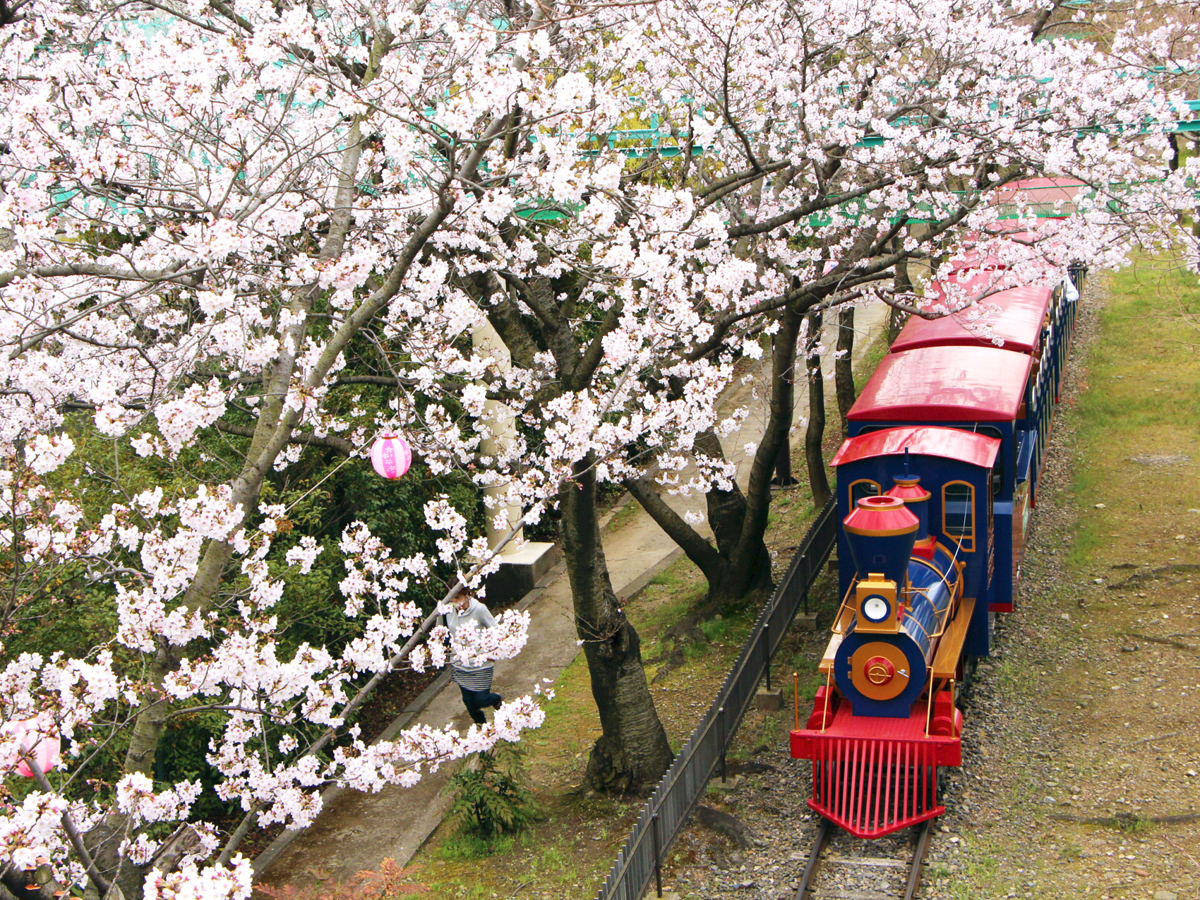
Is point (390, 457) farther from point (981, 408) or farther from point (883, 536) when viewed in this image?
point (981, 408)

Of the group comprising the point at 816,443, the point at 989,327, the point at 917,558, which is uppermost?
the point at 989,327

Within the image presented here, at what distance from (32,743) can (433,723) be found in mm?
6994

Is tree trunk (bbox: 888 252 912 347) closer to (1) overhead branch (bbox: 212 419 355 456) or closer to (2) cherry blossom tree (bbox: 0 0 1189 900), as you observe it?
(2) cherry blossom tree (bbox: 0 0 1189 900)

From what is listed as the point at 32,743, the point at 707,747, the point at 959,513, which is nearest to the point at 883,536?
the point at 959,513

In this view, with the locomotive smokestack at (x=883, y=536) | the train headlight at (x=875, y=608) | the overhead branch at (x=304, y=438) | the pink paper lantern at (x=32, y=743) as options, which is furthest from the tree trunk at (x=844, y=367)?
the pink paper lantern at (x=32, y=743)

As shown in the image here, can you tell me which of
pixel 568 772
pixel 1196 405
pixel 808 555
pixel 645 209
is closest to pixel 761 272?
pixel 808 555

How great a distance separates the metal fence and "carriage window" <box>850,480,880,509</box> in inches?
63.5

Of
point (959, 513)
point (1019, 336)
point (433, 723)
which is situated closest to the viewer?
point (959, 513)

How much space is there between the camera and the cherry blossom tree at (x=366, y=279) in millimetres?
5363

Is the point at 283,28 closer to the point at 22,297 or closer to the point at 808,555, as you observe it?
the point at 22,297

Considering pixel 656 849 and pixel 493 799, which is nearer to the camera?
pixel 656 849

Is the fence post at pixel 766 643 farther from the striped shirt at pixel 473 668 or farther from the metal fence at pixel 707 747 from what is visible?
the striped shirt at pixel 473 668

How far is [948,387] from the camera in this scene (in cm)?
1005

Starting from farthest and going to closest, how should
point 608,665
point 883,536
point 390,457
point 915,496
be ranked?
point 608,665, point 915,496, point 883,536, point 390,457
